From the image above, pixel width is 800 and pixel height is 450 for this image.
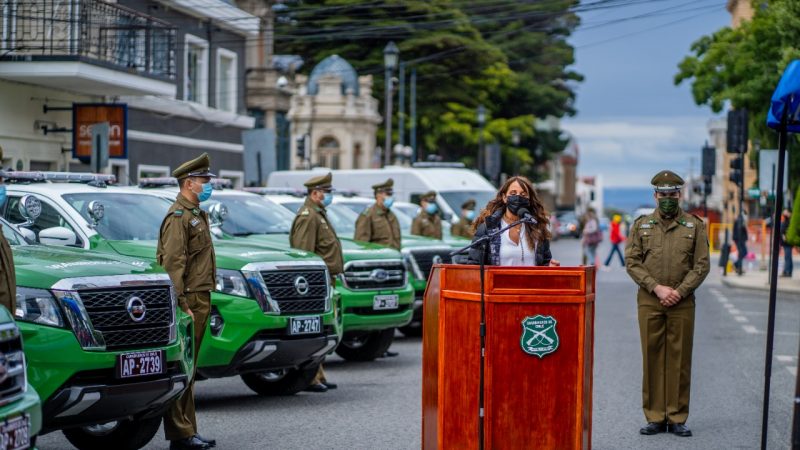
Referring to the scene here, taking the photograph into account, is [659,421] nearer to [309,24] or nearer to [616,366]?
[616,366]

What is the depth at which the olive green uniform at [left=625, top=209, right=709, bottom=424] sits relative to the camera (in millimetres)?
10625

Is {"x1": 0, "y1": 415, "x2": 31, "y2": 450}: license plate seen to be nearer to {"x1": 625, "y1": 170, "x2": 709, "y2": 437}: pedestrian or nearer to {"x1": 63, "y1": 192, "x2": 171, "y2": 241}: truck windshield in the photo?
{"x1": 63, "y1": 192, "x2": 171, "y2": 241}: truck windshield

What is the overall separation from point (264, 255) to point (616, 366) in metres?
4.82

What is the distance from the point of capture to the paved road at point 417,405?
10.3m

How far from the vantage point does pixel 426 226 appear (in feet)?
70.4

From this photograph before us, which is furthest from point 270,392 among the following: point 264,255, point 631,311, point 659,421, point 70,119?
point 70,119

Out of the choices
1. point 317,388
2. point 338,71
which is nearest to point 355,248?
point 317,388

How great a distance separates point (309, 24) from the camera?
6306 cm

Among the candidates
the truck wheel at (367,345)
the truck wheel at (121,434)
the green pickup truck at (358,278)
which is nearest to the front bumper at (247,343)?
the truck wheel at (121,434)

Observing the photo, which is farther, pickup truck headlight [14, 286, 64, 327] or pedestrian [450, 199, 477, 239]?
pedestrian [450, 199, 477, 239]

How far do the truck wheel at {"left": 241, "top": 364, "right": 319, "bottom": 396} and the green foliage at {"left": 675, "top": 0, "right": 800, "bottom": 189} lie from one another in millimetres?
21921

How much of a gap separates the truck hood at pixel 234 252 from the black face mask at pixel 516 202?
346 centimetres

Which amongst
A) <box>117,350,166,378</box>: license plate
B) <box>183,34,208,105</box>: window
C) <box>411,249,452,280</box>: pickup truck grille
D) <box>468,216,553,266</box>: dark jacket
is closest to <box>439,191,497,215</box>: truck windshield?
<box>183,34,208,105</box>: window

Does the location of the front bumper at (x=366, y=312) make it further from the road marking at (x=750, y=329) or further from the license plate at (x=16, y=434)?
the license plate at (x=16, y=434)
